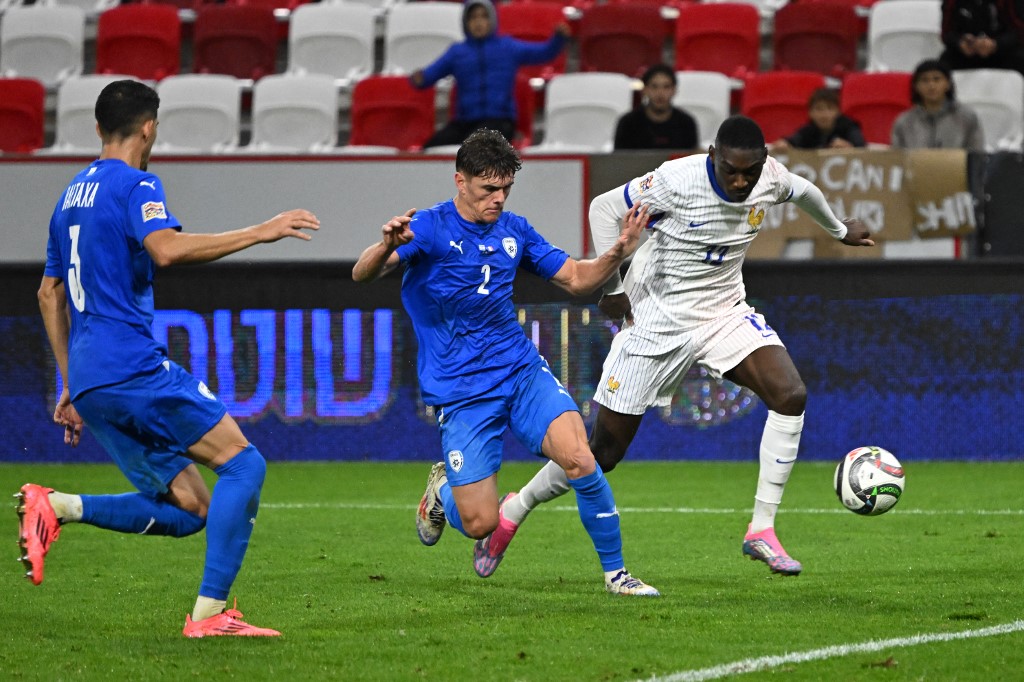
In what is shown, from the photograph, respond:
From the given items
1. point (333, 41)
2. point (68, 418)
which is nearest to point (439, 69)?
point (333, 41)

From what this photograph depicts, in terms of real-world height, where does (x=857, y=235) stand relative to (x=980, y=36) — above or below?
below

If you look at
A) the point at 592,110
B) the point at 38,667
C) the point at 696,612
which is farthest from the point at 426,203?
the point at 38,667

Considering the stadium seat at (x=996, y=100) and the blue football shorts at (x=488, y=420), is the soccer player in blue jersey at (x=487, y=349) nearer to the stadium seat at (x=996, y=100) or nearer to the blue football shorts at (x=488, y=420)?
the blue football shorts at (x=488, y=420)

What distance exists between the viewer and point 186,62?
15.5m

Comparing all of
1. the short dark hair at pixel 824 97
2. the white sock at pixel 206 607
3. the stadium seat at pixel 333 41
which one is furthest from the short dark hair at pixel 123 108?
the stadium seat at pixel 333 41

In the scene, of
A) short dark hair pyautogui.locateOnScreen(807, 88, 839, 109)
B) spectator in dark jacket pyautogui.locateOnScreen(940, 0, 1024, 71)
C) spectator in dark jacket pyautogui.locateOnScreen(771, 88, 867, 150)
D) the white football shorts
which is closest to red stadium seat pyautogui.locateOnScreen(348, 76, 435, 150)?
spectator in dark jacket pyautogui.locateOnScreen(771, 88, 867, 150)

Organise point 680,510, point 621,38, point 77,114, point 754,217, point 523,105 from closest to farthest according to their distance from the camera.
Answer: point 754,217 → point 680,510 → point 523,105 → point 77,114 → point 621,38

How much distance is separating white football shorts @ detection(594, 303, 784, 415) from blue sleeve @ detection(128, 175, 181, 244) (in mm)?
2442

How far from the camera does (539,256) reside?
237 inches

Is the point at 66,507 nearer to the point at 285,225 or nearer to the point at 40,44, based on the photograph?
the point at 285,225

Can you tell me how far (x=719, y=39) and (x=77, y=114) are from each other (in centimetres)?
611

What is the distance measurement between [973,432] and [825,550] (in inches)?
151

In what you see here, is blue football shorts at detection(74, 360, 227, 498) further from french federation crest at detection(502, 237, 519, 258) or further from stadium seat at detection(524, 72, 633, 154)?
stadium seat at detection(524, 72, 633, 154)

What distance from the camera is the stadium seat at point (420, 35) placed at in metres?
14.5
